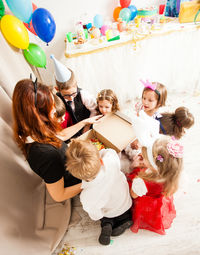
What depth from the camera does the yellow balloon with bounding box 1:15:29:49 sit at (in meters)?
1.25

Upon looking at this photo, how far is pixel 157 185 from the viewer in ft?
3.10

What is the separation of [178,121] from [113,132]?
1.86 ft

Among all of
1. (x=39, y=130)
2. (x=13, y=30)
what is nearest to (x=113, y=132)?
(x=39, y=130)

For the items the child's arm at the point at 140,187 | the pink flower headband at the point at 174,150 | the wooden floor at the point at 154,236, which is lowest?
the wooden floor at the point at 154,236

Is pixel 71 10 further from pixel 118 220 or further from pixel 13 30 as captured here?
pixel 118 220

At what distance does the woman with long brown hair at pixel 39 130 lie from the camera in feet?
2.26

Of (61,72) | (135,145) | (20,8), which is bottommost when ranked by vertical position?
(135,145)

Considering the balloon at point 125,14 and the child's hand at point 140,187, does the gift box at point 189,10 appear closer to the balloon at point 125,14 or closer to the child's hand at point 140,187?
the balloon at point 125,14

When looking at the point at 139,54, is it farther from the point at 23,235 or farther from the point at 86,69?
the point at 23,235

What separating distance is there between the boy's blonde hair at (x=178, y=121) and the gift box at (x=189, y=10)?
4.01 feet

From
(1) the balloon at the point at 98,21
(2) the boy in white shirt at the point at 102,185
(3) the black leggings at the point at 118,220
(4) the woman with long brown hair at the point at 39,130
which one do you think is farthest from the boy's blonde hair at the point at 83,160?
(1) the balloon at the point at 98,21

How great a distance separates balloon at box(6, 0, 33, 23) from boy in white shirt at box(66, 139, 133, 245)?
51.6 inches

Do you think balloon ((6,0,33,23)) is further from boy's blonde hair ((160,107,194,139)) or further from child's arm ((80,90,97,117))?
boy's blonde hair ((160,107,194,139))

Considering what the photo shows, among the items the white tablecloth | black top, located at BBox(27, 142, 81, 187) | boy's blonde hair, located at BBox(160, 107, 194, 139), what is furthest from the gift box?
black top, located at BBox(27, 142, 81, 187)
